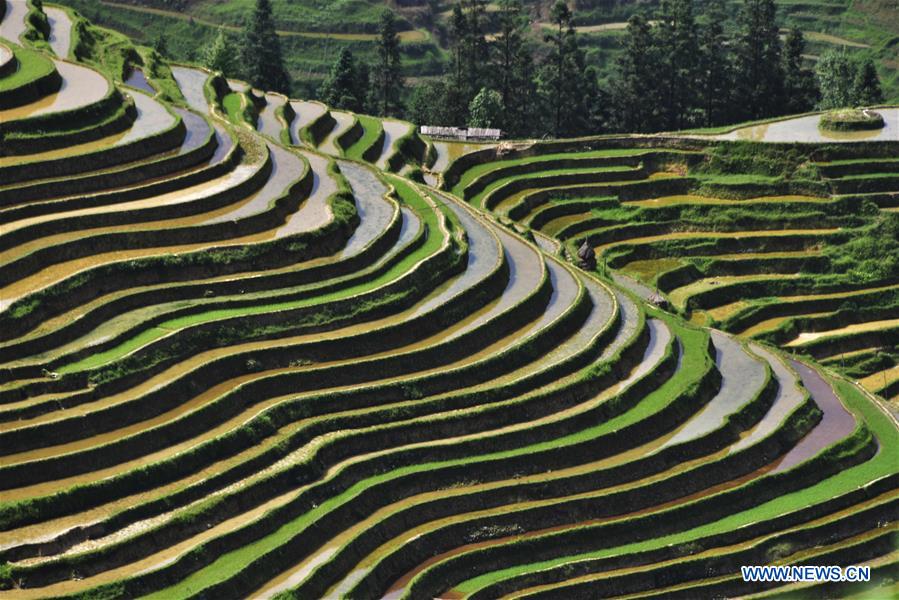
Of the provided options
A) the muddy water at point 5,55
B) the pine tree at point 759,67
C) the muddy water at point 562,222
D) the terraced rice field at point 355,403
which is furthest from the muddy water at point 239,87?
the pine tree at point 759,67

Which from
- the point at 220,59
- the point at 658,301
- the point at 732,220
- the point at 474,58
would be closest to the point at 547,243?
the point at 658,301

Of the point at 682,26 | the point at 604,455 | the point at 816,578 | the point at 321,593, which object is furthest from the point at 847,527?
the point at 682,26

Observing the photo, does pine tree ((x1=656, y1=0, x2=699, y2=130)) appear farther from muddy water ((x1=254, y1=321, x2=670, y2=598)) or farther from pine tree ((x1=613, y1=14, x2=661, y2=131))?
muddy water ((x1=254, y1=321, x2=670, y2=598))

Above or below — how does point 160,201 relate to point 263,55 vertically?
above

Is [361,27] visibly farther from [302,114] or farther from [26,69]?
[26,69]

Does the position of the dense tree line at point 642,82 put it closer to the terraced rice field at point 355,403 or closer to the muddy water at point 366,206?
the muddy water at point 366,206

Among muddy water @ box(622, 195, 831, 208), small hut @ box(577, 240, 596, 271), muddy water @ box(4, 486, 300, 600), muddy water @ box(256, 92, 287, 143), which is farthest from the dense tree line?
muddy water @ box(4, 486, 300, 600)

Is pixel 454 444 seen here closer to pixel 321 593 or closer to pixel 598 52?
pixel 321 593
